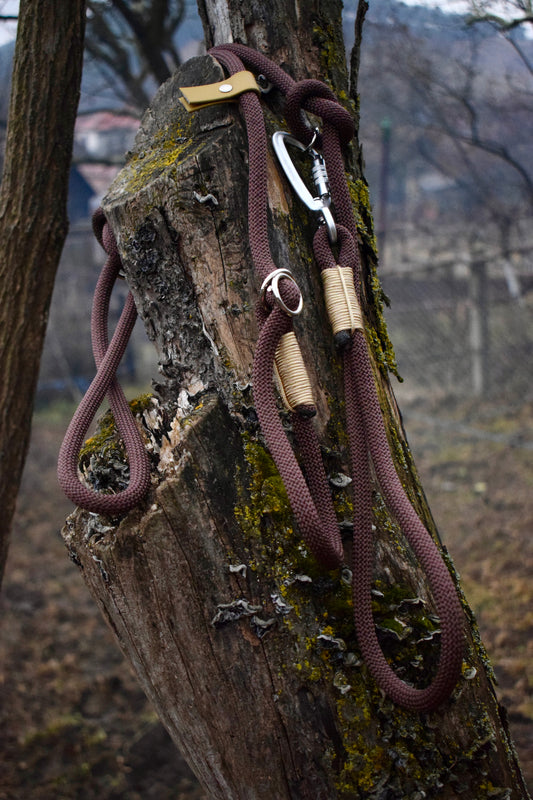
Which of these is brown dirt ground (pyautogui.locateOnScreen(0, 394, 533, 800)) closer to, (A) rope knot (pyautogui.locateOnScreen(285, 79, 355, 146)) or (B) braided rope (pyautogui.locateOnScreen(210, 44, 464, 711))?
(B) braided rope (pyautogui.locateOnScreen(210, 44, 464, 711))

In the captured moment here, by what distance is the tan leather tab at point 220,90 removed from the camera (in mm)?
1188

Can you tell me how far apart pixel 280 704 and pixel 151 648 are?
0.27 metres

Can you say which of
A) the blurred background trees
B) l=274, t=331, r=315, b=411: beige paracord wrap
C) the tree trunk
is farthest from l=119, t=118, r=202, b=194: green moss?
the blurred background trees

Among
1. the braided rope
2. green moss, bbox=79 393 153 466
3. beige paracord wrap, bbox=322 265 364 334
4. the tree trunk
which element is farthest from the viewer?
the tree trunk

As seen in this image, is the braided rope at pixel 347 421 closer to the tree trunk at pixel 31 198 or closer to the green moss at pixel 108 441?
the green moss at pixel 108 441

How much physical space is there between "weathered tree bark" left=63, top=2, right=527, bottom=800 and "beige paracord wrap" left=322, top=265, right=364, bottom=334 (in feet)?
0.15

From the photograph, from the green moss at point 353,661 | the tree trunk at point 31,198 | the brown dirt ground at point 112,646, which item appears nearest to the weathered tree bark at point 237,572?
the green moss at point 353,661

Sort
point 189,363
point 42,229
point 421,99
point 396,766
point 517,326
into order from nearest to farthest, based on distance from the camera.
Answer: point 396,766 < point 189,363 < point 42,229 < point 421,99 < point 517,326

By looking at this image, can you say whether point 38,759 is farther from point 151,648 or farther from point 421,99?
point 421,99

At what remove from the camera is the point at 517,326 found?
7055 millimetres

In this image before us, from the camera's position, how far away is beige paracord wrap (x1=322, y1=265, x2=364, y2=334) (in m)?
1.17

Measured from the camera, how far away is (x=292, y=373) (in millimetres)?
1104

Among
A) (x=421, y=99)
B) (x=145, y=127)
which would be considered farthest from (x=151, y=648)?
(x=421, y=99)

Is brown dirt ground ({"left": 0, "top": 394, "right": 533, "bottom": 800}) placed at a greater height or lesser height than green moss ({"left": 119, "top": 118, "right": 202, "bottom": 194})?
lesser
